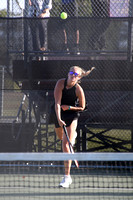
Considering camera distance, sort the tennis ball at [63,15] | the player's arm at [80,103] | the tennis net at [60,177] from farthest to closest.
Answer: the tennis ball at [63,15] < the player's arm at [80,103] < the tennis net at [60,177]

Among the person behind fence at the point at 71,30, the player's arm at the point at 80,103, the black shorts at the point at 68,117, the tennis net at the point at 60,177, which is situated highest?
the person behind fence at the point at 71,30

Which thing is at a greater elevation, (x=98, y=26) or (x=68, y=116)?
(x=98, y=26)

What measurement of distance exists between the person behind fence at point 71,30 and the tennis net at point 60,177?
2.07 metres

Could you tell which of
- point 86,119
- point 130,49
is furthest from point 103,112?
point 130,49

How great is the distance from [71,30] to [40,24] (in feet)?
1.83

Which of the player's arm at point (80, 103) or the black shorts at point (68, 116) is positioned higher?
the player's arm at point (80, 103)

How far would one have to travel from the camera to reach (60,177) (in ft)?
18.9

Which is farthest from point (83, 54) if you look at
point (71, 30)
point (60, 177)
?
point (60, 177)

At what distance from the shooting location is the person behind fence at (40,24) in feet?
20.8

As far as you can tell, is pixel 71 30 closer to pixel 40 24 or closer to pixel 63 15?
pixel 63 15

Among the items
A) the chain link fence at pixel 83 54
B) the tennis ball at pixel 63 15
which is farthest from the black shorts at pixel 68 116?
the tennis ball at pixel 63 15

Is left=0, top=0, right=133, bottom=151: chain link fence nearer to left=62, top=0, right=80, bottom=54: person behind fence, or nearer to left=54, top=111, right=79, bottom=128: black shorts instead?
left=62, top=0, right=80, bottom=54: person behind fence

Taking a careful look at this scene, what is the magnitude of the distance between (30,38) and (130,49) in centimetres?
182

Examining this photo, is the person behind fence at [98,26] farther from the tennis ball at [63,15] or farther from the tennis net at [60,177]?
the tennis net at [60,177]
